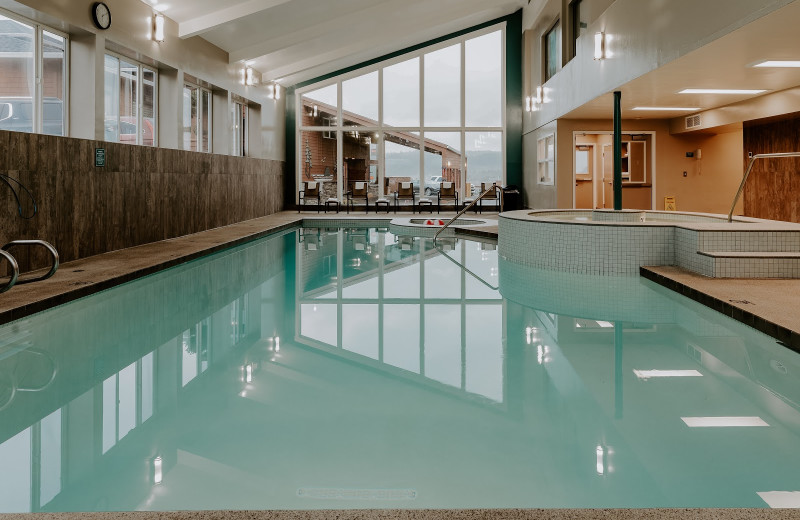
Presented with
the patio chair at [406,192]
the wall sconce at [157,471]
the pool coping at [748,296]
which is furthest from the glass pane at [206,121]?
the wall sconce at [157,471]

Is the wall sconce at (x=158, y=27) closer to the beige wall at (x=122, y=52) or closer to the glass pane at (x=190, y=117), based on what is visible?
the beige wall at (x=122, y=52)

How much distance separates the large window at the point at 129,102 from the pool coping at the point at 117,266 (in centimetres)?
145

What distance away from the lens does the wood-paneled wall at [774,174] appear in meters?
10.2

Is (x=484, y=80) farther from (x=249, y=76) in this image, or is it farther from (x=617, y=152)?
(x=617, y=152)

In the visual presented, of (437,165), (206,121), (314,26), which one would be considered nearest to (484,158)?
(437,165)

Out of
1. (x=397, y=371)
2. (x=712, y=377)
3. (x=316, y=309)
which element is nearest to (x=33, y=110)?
(x=316, y=309)

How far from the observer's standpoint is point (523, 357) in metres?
3.44

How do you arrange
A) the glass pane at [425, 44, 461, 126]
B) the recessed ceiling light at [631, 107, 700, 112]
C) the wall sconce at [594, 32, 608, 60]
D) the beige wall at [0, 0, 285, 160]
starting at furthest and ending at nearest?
the glass pane at [425, 44, 461, 126]
the recessed ceiling light at [631, 107, 700, 112]
the wall sconce at [594, 32, 608, 60]
the beige wall at [0, 0, 285, 160]

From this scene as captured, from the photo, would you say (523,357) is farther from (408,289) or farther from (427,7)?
(427,7)

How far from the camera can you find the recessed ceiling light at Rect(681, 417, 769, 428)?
2432mm

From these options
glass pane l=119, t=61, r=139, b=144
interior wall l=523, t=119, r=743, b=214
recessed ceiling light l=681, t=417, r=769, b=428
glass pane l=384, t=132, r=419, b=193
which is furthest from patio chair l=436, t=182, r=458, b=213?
recessed ceiling light l=681, t=417, r=769, b=428

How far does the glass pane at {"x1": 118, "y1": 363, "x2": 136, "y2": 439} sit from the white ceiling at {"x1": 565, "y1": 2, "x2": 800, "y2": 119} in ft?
15.3

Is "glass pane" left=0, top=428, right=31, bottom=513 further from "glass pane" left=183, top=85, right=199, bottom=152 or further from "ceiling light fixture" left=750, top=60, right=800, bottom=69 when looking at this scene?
"glass pane" left=183, top=85, right=199, bottom=152

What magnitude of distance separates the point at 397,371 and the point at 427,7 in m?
11.0
